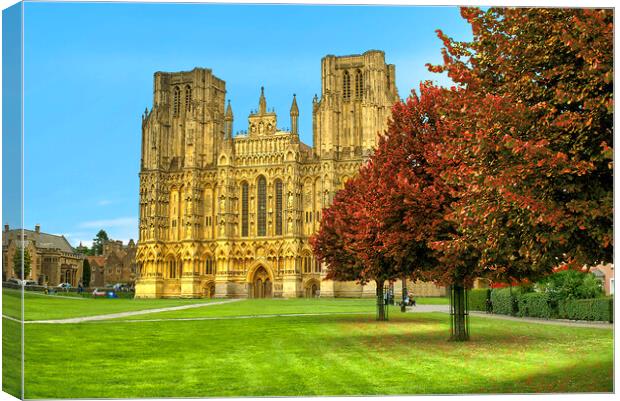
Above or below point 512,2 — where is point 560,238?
below

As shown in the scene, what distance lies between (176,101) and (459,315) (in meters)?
79.2

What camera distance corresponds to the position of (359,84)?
91938 millimetres

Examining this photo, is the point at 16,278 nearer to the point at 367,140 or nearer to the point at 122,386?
the point at 122,386

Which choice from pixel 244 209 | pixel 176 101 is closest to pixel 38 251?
pixel 244 209

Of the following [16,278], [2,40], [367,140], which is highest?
[367,140]

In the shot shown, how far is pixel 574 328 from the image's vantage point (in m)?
27.2

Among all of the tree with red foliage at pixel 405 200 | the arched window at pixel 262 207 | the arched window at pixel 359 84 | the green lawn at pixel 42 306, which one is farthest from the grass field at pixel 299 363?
the arched window at pixel 359 84

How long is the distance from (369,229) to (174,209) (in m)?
74.0

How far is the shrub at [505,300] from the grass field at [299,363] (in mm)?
13269

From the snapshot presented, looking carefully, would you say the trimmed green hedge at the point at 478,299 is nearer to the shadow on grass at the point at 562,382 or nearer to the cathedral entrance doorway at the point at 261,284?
the shadow on grass at the point at 562,382

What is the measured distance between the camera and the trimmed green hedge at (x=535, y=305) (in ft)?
116

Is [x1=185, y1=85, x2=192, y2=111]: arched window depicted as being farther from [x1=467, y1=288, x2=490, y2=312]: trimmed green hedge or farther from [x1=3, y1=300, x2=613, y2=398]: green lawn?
[x1=3, y1=300, x2=613, y2=398]: green lawn

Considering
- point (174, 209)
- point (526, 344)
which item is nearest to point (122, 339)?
point (526, 344)

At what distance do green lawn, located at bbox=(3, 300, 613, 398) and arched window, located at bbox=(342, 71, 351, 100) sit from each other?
67.4 meters
